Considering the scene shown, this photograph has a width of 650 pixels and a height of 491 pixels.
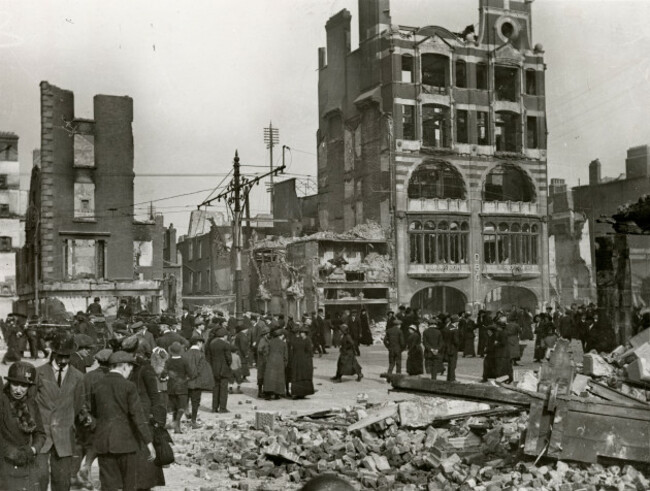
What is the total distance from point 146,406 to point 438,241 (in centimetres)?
3968

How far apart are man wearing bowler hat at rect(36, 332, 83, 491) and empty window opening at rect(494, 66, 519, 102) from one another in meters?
47.3

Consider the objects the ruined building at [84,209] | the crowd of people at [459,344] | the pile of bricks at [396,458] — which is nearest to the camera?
the pile of bricks at [396,458]

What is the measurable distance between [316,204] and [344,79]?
10487 millimetres

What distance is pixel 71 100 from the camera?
1716 inches

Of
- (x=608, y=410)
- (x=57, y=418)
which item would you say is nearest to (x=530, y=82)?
(x=608, y=410)

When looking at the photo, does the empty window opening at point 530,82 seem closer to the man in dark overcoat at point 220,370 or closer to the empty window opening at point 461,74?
the empty window opening at point 461,74

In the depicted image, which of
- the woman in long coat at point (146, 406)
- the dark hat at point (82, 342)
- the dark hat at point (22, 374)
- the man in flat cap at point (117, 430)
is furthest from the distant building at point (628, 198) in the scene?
the dark hat at point (22, 374)

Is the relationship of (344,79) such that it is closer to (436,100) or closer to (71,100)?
(436,100)

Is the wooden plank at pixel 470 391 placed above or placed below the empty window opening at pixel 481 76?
below

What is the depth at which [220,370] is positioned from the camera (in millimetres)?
14648

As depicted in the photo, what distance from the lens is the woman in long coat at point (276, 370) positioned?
53.9 feet

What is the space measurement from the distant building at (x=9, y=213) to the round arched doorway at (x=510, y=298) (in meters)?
33.1

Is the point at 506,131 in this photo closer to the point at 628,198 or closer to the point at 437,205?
the point at 437,205

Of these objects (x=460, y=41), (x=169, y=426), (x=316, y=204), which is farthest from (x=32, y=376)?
(x=316, y=204)
